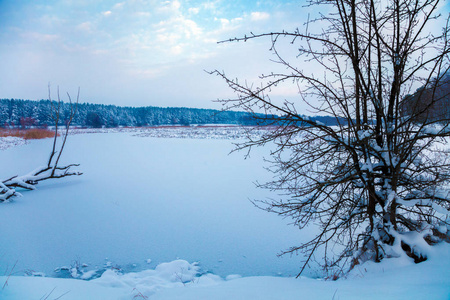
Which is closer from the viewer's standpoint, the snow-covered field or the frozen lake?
the snow-covered field

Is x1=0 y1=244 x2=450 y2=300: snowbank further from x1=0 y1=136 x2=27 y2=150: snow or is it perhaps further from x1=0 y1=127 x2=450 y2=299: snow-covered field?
x1=0 y1=136 x2=27 y2=150: snow

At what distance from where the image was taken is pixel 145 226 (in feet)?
19.2

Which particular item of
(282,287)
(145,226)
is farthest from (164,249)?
(282,287)

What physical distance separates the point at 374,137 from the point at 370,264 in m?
1.48

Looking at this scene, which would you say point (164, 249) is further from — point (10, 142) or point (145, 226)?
point (10, 142)

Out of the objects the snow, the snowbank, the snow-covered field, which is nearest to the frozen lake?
the snow-covered field

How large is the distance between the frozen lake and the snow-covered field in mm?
23

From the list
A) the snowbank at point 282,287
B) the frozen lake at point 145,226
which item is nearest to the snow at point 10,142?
the frozen lake at point 145,226

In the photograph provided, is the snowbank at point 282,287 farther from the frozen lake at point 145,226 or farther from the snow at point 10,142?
the snow at point 10,142

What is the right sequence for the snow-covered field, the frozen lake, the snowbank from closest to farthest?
the snowbank
the snow-covered field
the frozen lake

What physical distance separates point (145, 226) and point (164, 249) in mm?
1202

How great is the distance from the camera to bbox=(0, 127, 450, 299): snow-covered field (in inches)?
104

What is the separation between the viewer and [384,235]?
317 cm

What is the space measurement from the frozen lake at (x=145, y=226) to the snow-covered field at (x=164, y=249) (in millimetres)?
23
